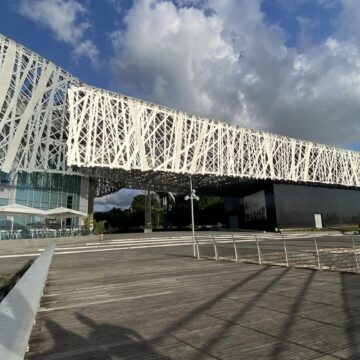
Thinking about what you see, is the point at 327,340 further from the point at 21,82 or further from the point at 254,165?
the point at 254,165

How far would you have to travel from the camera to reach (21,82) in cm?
3825

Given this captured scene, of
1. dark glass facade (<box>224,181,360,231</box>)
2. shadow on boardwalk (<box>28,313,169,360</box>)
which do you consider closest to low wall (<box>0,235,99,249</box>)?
shadow on boardwalk (<box>28,313,169,360</box>)

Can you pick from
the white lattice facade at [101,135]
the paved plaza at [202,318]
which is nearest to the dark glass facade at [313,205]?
the white lattice facade at [101,135]

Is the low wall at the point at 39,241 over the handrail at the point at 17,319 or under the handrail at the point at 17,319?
over

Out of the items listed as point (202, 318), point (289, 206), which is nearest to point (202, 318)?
point (202, 318)

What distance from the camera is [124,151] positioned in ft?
133

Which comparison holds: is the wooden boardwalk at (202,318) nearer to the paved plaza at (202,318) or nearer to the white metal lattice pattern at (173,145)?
the paved plaza at (202,318)

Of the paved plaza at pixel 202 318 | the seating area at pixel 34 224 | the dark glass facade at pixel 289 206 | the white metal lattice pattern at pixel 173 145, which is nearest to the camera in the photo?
the paved plaza at pixel 202 318

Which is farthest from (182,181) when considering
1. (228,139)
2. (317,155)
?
(317,155)

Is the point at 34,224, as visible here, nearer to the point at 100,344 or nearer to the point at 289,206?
the point at 289,206

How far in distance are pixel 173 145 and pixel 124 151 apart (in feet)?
22.3

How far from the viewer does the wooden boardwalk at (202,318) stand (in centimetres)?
429

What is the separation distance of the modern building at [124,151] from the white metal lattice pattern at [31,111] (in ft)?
0.35

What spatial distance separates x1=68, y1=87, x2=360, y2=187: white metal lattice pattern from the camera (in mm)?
38906
